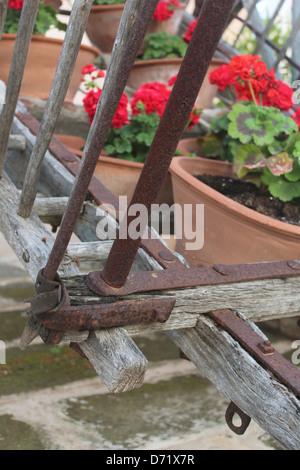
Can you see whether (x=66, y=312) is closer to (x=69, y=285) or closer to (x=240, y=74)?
(x=69, y=285)

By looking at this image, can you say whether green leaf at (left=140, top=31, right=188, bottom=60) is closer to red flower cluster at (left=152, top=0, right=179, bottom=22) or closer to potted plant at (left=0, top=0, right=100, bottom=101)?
red flower cluster at (left=152, top=0, right=179, bottom=22)

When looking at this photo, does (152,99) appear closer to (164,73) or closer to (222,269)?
(164,73)

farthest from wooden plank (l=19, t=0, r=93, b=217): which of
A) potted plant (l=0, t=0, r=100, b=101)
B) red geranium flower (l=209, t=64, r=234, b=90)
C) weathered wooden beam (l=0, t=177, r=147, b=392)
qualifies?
potted plant (l=0, t=0, r=100, b=101)

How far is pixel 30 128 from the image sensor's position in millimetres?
2398

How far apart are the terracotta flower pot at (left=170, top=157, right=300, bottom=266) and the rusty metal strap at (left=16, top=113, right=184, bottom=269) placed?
276 mm

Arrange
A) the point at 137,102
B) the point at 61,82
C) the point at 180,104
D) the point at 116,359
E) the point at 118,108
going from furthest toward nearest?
the point at 137,102 → the point at 118,108 → the point at 61,82 → the point at 116,359 → the point at 180,104

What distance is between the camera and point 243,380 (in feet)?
4.41

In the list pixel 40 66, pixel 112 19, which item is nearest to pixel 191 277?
pixel 40 66

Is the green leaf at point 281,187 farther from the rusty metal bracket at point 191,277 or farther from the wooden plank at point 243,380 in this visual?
the wooden plank at point 243,380

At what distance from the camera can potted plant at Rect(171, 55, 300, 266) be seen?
1894mm

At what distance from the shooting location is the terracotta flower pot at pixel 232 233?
186cm

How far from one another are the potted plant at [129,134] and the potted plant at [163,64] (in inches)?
26.0

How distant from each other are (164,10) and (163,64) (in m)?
0.47

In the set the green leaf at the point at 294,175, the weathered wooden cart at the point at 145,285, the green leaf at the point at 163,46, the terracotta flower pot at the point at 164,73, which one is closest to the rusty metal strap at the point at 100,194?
the weathered wooden cart at the point at 145,285
